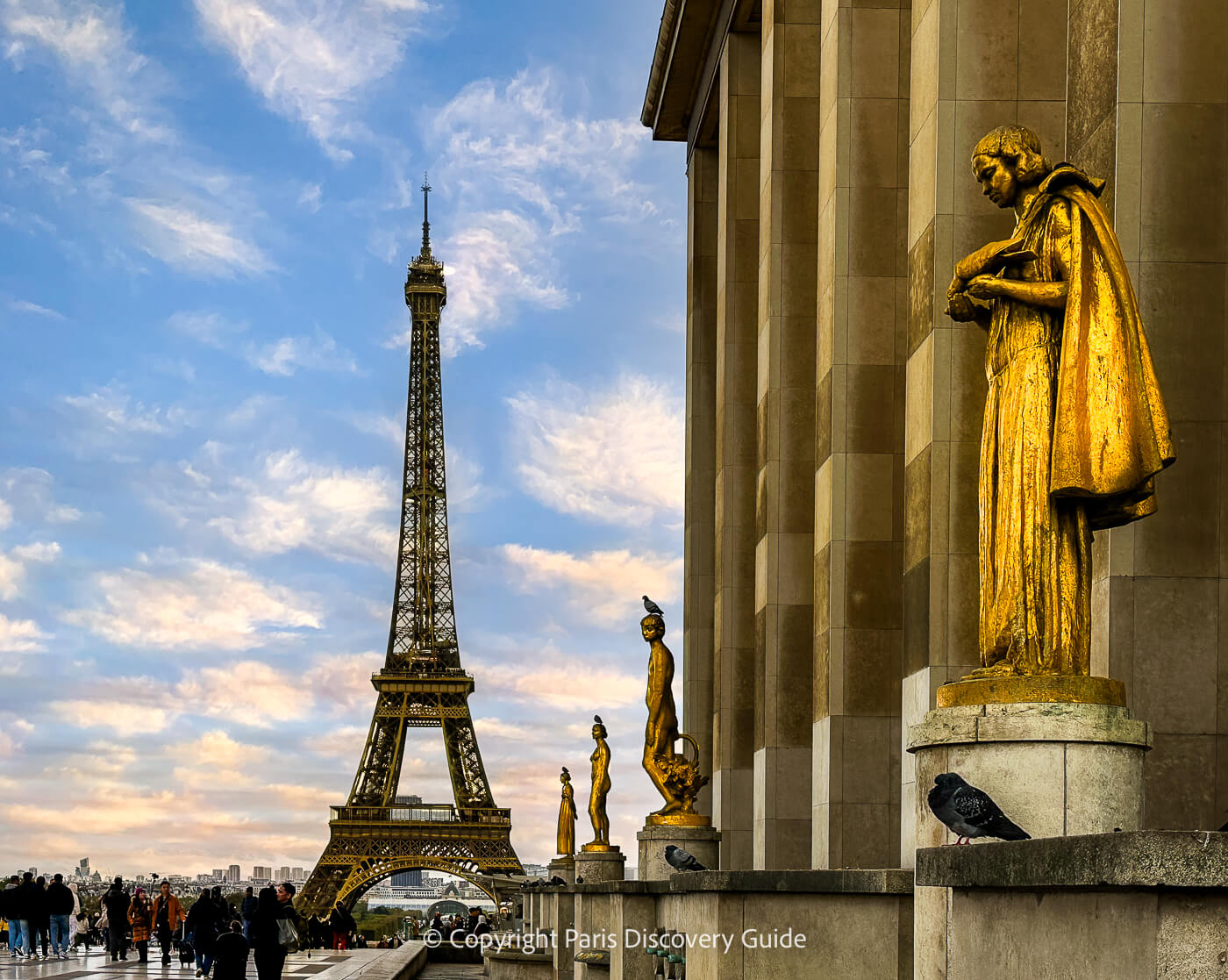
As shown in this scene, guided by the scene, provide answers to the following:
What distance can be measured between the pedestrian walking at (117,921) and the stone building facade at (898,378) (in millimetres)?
14440

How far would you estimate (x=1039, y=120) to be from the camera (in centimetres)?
1780

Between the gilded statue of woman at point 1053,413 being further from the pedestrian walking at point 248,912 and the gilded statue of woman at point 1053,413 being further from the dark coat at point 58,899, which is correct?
the dark coat at point 58,899

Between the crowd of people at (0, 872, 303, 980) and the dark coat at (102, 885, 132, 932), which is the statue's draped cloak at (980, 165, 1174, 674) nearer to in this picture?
the crowd of people at (0, 872, 303, 980)

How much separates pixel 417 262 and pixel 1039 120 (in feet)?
315

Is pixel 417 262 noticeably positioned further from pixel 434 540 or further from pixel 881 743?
pixel 881 743

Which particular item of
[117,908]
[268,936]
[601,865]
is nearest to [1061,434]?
[268,936]

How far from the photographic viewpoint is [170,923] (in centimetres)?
4356

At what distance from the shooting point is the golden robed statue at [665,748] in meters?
27.8

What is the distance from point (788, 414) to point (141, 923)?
20655 mm

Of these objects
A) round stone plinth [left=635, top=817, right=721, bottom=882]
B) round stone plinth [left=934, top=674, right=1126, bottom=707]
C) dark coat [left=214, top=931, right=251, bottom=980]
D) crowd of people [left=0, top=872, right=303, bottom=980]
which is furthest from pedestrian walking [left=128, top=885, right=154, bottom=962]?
round stone plinth [left=934, top=674, right=1126, bottom=707]

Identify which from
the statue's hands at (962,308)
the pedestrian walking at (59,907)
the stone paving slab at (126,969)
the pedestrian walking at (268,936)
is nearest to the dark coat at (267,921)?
the pedestrian walking at (268,936)

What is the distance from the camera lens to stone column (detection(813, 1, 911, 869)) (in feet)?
69.4

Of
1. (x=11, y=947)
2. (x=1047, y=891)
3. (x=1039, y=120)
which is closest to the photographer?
(x=1047, y=891)

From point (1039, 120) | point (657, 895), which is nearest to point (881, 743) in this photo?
point (657, 895)
